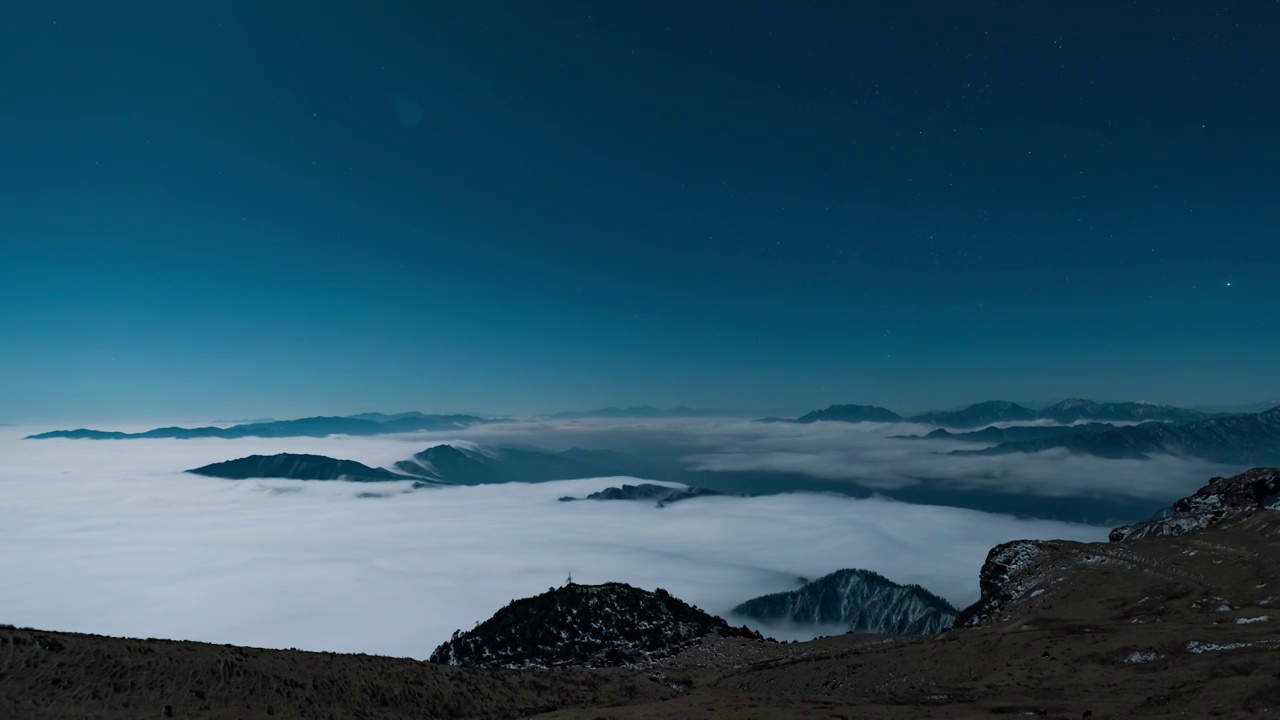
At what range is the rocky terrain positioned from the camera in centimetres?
3284

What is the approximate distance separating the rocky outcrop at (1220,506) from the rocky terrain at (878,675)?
59.9 feet

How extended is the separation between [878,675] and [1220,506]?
81274mm

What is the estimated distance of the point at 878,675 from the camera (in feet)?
171

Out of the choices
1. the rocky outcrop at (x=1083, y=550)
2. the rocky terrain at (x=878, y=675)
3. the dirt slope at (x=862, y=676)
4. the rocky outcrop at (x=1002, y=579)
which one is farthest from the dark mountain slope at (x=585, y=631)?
the rocky outcrop at (x=1083, y=550)

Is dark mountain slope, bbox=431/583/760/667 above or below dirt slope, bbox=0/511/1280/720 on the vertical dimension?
below

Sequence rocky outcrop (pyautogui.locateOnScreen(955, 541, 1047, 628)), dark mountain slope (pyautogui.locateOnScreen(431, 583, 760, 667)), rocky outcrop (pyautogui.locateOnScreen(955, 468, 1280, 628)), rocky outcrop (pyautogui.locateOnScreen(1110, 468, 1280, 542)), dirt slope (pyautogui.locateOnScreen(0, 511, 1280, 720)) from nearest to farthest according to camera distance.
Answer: dirt slope (pyautogui.locateOnScreen(0, 511, 1280, 720)) → rocky outcrop (pyautogui.locateOnScreen(955, 468, 1280, 628)) → rocky outcrop (pyautogui.locateOnScreen(955, 541, 1047, 628)) → rocky outcrop (pyautogui.locateOnScreen(1110, 468, 1280, 542)) → dark mountain slope (pyautogui.locateOnScreen(431, 583, 760, 667))

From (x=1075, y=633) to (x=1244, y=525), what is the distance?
5359 cm

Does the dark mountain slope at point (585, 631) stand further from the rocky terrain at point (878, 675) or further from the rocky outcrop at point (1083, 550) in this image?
the rocky outcrop at point (1083, 550)

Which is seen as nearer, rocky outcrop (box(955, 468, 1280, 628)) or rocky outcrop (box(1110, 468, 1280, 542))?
rocky outcrop (box(955, 468, 1280, 628))

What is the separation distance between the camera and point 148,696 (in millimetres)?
33312

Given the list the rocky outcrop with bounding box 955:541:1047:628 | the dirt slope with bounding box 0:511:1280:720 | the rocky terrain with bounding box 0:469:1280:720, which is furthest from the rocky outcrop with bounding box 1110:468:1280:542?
the dirt slope with bounding box 0:511:1280:720

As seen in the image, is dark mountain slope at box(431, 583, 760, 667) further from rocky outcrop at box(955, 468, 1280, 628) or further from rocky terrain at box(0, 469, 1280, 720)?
rocky outcrop at box(955, 468, 1280, 628)

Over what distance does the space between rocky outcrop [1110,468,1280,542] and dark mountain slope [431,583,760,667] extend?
64.7 m

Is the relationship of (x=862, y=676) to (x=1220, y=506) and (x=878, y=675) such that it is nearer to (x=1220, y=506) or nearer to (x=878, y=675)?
(x=878, y=675)
